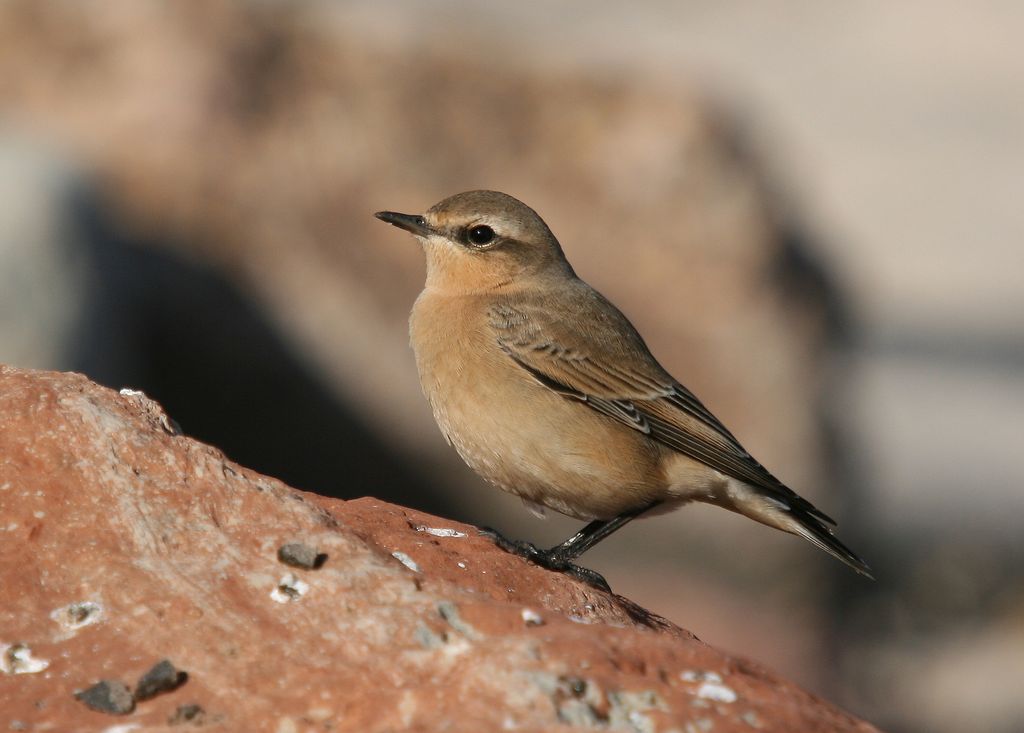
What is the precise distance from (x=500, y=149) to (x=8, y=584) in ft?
34.1

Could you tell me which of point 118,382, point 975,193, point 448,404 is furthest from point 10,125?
point 975,193

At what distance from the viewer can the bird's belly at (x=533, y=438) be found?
7.11 m

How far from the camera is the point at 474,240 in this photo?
27.1 ft

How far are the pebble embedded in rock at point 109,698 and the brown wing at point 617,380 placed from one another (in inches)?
146

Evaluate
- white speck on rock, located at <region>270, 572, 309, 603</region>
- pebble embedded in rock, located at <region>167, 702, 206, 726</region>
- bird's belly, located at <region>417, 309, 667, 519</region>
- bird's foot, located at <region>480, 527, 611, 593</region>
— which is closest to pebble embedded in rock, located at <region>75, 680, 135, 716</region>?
pebble embedded in rock, located at <region>167, 702, 206, 726</region>

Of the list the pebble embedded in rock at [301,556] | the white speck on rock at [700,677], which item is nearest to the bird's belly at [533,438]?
the pebble embedded in rock at [301,556]

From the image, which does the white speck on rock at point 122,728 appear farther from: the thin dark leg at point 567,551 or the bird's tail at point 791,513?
the bird's tail at point 791,513

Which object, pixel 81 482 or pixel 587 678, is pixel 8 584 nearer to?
pixel 81 482

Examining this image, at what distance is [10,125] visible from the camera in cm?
1351

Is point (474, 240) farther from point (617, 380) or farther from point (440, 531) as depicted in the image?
point (440, 531)

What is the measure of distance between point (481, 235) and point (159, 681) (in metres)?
4.50

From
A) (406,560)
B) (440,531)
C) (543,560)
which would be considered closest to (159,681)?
(406,560)

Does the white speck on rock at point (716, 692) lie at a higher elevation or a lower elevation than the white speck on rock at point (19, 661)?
higher

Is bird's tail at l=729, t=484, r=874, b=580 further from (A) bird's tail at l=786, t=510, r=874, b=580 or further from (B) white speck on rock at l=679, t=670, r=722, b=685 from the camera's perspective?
(B) white speck on rock at l=679, t=670, r=722, b=685
